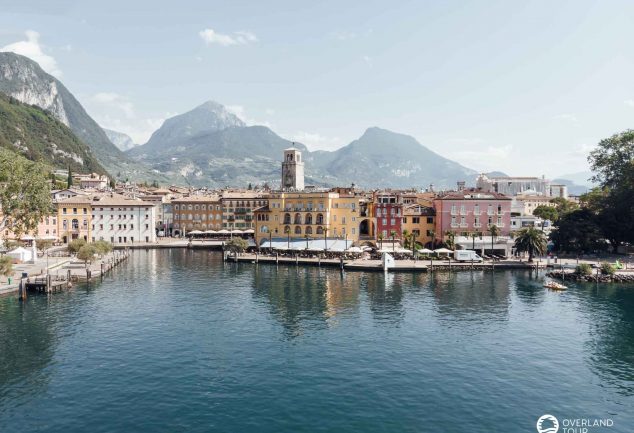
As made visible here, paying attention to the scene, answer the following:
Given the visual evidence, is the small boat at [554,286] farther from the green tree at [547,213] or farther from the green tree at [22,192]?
the green tree at [22,192]

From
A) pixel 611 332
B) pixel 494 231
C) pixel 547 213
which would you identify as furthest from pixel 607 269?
pixel 547 213

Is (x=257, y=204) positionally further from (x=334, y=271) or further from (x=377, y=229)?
(x=334, y=271)

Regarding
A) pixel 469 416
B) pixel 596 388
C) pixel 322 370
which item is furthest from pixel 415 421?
pixel 596 388

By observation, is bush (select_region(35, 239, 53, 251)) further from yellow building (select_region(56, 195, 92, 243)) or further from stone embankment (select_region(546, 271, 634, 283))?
stone embankment (select_region(546, 271, 634, 283))

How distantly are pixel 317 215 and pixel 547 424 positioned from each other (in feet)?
255

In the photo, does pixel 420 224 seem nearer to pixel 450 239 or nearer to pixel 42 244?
pixel 450 239

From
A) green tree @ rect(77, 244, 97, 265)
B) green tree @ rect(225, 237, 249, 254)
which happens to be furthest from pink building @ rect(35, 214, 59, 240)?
green tree @ rect(225, 237, 249, 254)

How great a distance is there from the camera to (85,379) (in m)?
34.7

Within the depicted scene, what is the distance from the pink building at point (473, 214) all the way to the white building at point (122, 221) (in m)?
76.4

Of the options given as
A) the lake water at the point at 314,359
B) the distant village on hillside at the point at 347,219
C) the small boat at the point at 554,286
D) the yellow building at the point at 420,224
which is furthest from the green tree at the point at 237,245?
the small boat at the point at 554,286

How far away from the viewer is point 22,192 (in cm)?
7238

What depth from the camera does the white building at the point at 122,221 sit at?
123938 millimetres

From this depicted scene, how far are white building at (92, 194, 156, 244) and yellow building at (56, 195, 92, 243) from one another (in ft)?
5.13
